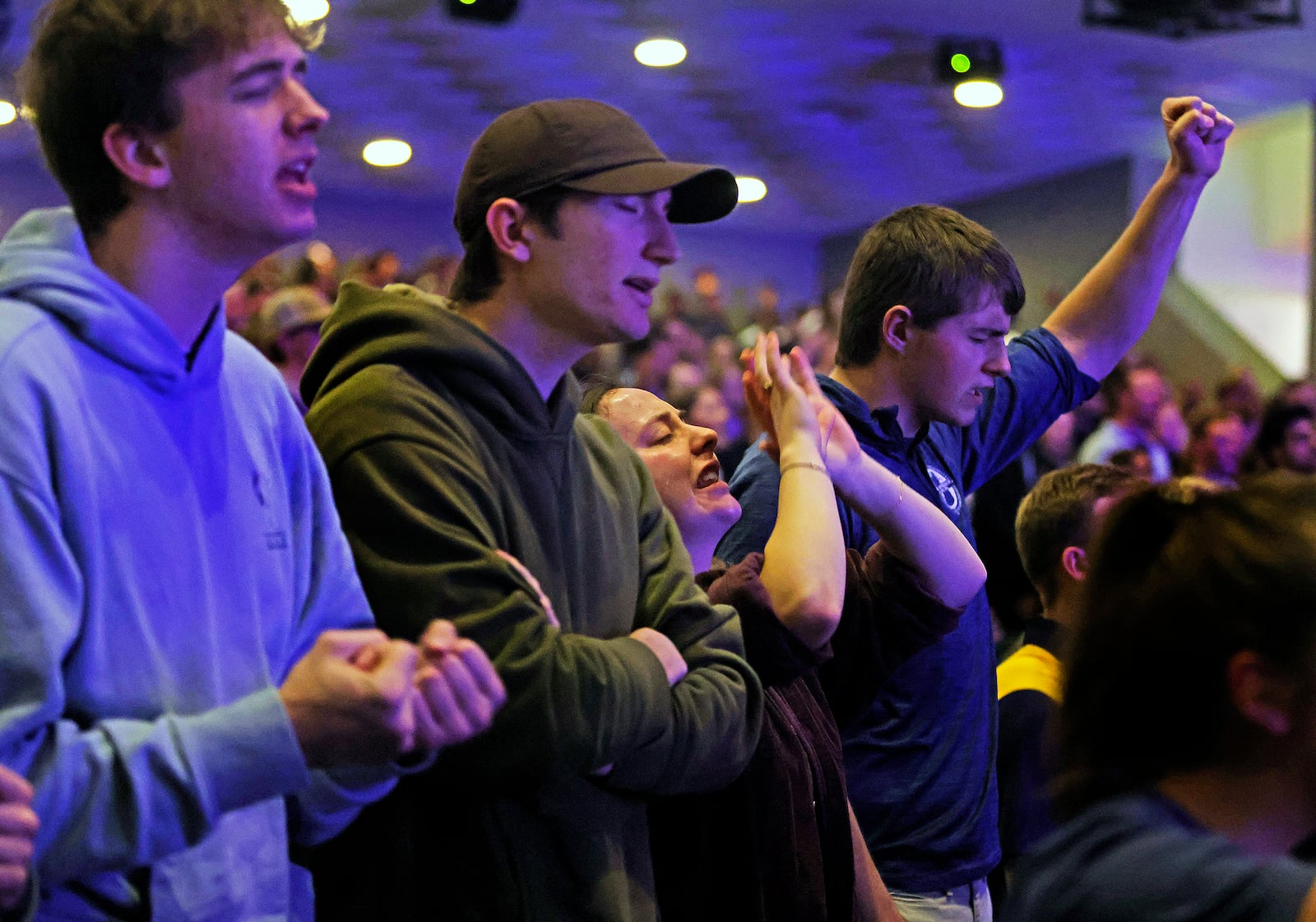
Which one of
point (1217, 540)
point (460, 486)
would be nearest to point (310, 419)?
point (460, 486)

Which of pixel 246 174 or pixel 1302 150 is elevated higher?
pixel 246 174

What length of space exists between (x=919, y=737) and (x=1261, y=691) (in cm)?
97

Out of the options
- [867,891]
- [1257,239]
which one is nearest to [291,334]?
[867,891]

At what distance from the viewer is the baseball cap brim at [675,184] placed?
1.61 metres

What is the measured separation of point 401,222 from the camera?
12.9 metres

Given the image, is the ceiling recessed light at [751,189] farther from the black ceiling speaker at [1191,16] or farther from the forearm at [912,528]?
the forearm at [912,528]

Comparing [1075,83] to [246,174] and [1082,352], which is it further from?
[246,174]

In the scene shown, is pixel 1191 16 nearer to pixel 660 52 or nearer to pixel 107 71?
pixel 660 52

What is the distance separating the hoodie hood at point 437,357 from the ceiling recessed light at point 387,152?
8.61 m

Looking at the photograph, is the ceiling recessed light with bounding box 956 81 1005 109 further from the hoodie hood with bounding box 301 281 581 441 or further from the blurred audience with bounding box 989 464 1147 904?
the hoodie hood with bounding box 301 281 581 441

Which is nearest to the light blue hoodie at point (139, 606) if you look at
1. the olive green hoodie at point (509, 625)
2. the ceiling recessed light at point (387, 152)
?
the olive green hoodie at point (509, 625)

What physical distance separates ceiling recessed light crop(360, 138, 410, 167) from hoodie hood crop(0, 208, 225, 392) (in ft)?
29.3

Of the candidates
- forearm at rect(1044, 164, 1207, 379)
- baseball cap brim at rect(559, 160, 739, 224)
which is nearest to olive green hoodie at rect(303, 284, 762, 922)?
baseball cap brim at rect(559, 160, 739, 224)

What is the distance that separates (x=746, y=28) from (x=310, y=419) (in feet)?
23.0
